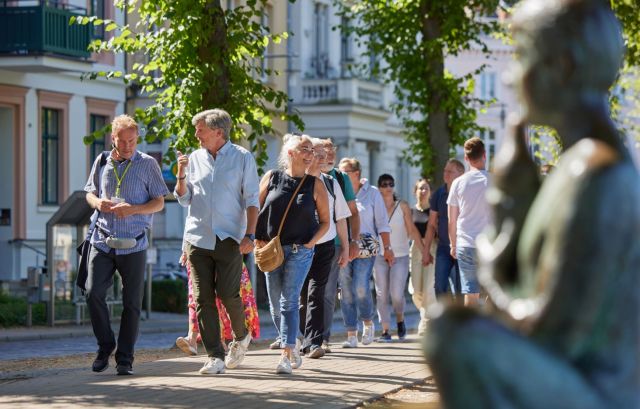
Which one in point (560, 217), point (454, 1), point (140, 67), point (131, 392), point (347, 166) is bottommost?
point (131, 392)

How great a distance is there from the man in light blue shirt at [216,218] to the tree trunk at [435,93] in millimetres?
17738

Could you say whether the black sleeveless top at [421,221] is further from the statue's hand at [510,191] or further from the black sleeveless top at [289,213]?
the statue's hand at [510,191]

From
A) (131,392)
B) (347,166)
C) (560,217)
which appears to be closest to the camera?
(560,217)

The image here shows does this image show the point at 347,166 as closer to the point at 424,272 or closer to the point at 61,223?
the point at 424,272

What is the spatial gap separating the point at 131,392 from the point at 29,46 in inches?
1072

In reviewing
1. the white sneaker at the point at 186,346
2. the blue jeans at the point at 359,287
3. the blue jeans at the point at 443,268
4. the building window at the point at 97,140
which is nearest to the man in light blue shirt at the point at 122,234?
the white sneaker at the point at 186,346

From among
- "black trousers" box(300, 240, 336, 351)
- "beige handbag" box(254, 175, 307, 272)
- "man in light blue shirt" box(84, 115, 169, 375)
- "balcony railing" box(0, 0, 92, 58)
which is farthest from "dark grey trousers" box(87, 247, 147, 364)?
"balcony railing" box(0, 0, 92, 58)

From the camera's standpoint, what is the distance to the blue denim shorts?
553 inches

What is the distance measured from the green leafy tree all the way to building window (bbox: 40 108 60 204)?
1062cm

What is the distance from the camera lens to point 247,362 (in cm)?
1388

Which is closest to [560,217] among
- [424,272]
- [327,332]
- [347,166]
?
[327,332]

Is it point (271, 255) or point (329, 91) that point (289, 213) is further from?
point (329, 91)

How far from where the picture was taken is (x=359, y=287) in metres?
17.3

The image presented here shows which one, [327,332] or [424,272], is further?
[424,272]
